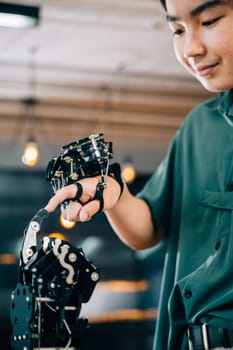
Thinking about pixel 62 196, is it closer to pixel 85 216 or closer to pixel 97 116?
pixel 85 216

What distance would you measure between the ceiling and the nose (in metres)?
4.27

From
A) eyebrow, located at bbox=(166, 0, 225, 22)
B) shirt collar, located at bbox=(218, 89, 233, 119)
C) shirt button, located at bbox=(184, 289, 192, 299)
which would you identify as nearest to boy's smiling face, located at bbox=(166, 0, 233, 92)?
eyebrow, located at bbox=(166, 0, 225, 22)

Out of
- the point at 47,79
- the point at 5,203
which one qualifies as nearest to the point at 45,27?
the point at 47,79

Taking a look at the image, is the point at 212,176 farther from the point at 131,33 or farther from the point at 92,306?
the point at 92,306

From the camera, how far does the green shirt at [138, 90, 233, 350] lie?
4.83ft

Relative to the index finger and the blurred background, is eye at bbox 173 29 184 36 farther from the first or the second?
the blurred background

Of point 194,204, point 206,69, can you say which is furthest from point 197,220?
point 206,69

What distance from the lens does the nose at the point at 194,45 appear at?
139cm

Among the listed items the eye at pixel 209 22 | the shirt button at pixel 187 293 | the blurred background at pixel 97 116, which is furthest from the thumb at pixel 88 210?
the blurred background at pixel 97 116

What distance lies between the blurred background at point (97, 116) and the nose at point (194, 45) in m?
4.56

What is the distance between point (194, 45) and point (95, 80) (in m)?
6.26

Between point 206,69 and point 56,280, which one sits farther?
point 206,69

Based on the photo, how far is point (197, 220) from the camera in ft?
5.38

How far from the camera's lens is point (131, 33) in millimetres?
6172
